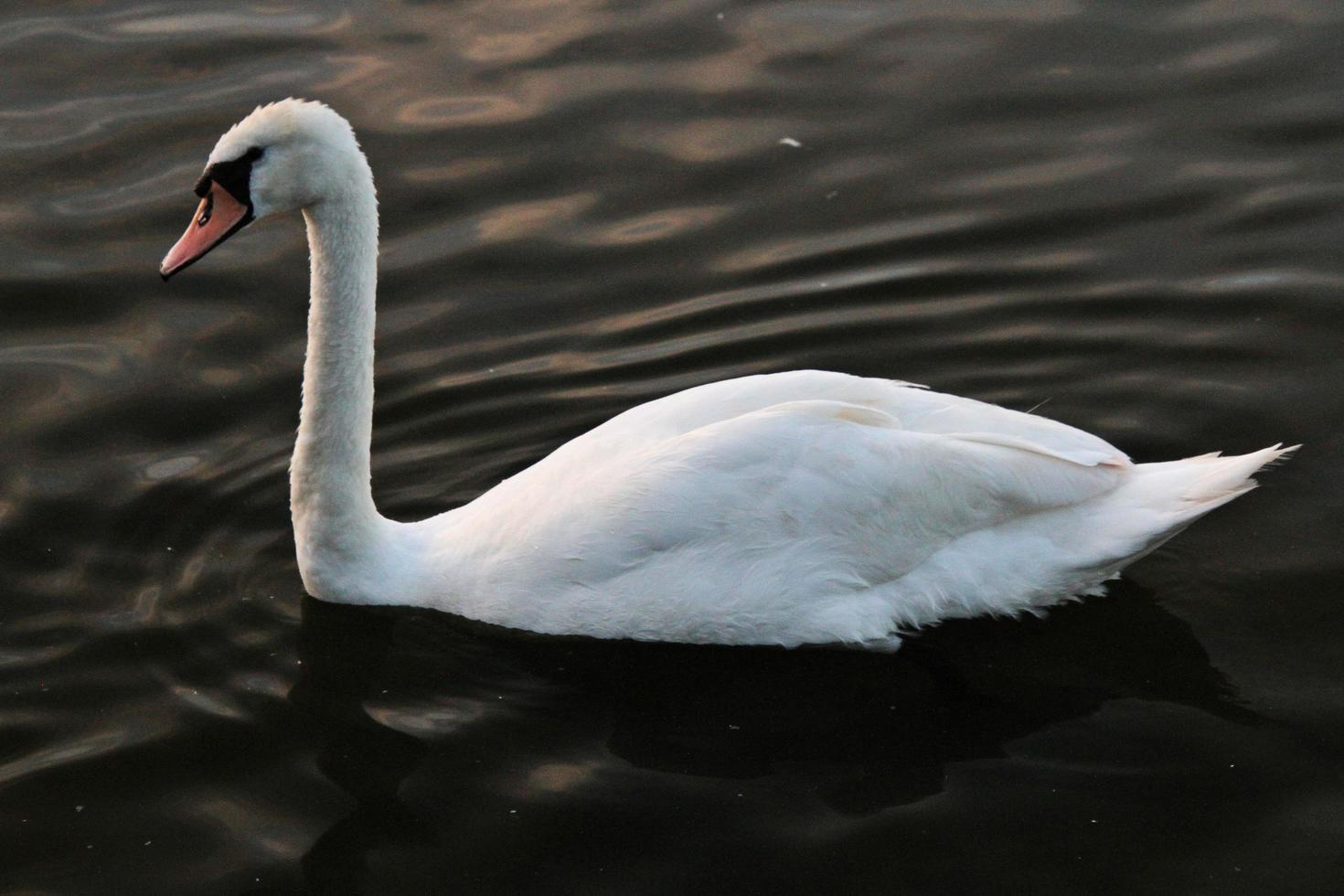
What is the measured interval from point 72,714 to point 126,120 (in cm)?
581

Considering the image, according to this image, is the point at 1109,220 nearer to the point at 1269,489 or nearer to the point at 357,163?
the point at 1269,489

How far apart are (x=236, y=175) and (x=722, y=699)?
2.89 metres

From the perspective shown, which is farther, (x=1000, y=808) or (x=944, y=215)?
(x=944, y=215)

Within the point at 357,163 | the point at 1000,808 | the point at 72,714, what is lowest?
the point at 1000,808

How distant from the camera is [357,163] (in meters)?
7.41

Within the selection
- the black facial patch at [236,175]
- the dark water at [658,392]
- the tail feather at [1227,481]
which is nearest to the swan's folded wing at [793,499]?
the tail feather at [1227,481]

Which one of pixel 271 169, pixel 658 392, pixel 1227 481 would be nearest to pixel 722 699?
pixel 1227 481

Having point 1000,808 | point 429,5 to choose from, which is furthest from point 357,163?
point 429,5

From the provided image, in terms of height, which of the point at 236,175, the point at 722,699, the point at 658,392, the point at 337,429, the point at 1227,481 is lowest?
the point at 722,699

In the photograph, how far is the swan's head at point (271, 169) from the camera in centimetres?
727

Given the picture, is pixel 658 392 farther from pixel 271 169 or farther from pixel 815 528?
pixel 271 169

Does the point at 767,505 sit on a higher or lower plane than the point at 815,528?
higher

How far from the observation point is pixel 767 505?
725 cm

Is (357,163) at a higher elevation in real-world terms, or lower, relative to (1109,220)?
higher
